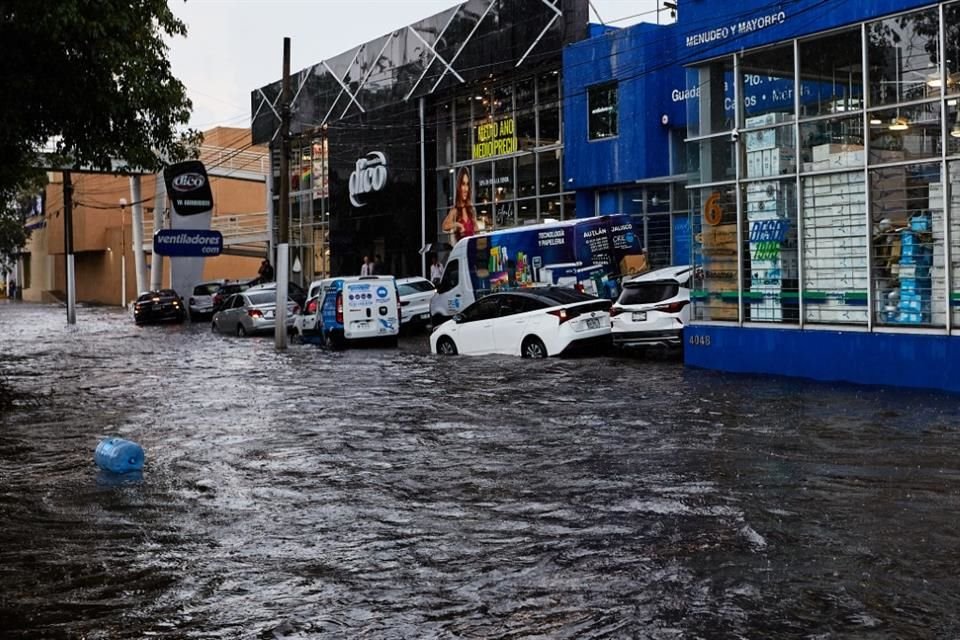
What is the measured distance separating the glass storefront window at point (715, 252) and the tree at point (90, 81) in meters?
9.09

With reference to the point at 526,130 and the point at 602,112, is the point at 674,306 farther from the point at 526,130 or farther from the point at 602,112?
the point at 526,130

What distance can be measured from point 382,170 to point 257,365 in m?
19.6

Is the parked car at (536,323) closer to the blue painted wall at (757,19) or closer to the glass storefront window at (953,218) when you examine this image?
the blue painted wall at (757,19)

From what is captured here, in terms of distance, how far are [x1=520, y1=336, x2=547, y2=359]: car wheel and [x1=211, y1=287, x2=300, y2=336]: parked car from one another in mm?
12449

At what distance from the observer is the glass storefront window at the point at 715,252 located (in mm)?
18828

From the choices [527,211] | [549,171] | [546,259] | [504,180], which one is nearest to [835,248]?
[546,259]

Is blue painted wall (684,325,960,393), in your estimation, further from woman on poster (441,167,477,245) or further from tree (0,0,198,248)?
woman on poster (441,167,477,245)

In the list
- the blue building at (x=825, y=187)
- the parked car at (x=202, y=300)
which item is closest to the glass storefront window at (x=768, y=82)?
the blue building at (x=825, y=187)

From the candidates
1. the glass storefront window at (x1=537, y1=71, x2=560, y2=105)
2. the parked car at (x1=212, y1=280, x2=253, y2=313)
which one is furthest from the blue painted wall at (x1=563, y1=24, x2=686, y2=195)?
the parked car at (x1=212, y1=280, x2=253, y2=313)

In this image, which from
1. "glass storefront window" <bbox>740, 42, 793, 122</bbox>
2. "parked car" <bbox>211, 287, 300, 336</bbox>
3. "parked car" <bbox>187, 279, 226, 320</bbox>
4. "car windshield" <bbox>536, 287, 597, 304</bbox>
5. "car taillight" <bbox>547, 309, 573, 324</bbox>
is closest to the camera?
"glass storefront window" <bbox>740, 42, 793, 122</bbox>

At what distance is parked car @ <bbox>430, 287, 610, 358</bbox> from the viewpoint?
20.7 m

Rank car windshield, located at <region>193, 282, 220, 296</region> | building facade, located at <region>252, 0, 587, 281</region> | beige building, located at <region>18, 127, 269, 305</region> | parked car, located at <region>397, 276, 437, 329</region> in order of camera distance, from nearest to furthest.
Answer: parked car, located at <region>397, 276, 437, 329</region> → building facade, located at <region>252, 0, 587, 281</region> → car windshield, located at <region>193, 282, 220, 296</region> → beige building, located at <region>18, 127, 269, 305</region>

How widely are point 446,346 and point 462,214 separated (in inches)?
578

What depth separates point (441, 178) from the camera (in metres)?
38.8
